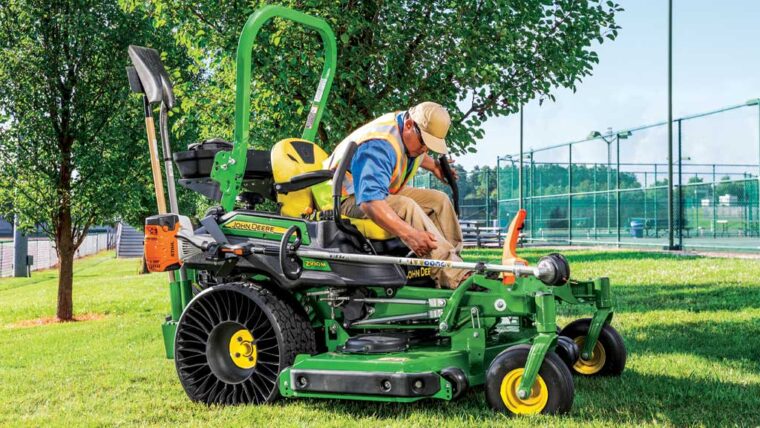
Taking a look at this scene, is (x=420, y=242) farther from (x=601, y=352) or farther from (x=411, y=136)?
(x=601, y=352)

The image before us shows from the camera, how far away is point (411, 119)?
576 cm

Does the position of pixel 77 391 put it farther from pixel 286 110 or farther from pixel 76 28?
pixel 76 28

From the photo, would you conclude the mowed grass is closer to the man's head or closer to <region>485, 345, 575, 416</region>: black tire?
<region>485, 345, 575, 416</region>: black tire

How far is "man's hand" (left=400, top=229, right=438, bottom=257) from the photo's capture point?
536cm

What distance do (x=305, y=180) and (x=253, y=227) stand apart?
47 centimetres

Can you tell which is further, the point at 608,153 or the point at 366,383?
the point at 608,153

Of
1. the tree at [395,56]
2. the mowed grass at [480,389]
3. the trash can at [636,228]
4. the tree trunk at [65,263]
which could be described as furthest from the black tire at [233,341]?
the trash can at [636,228]

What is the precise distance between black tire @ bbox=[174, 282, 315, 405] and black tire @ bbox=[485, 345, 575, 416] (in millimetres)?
1283

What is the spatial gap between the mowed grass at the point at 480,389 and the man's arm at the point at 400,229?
3.16 ft

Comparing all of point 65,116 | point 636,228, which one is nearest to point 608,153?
point 636,228

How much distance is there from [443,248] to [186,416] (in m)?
1.92

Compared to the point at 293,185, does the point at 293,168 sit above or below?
above

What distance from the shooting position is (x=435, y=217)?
6160 mm

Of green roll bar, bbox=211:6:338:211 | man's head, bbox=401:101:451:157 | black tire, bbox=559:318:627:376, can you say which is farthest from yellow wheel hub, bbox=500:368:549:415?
green roll bar, bbox=211:6:338:211
